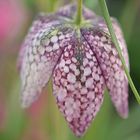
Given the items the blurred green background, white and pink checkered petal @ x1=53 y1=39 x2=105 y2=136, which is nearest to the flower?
white and pink checkered petal @ x1=53 y1=39 x2=105 y2=136

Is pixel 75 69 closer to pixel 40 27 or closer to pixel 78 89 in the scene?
pixel 78 89

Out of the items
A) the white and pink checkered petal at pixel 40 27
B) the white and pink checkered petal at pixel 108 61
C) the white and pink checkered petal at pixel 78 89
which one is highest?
the white and pink checkered petal at pixel 40 27

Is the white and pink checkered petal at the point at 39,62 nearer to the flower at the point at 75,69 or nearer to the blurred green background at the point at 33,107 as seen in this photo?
the flower at the point at 75,69

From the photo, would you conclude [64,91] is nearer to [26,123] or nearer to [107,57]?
[107,57]

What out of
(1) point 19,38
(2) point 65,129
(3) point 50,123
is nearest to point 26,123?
(3) point 50,123

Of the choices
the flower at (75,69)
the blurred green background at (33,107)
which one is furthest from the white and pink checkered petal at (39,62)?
the blurred green background at (33,107)

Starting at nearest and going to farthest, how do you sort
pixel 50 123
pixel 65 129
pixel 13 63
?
pixel 65 129
pixel 50 123
pixel 13 63
